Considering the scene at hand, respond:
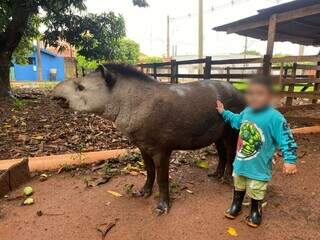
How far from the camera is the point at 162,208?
3.72 meters

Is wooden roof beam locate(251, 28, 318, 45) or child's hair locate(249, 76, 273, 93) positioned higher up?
wooden roof beam locate(251, 28, 318, 45)

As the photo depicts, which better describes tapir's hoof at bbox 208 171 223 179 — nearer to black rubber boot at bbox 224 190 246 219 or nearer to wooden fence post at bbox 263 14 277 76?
black rubber boot at bbox 224 190 246 219

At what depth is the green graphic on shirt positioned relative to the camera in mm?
3203

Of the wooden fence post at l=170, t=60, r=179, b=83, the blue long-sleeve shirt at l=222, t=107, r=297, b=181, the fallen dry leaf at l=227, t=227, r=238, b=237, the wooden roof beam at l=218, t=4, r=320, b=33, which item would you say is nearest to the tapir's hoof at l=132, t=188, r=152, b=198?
the fallen dry leaf at l=227, t=227, r=238, b=237

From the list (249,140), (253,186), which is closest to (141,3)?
(249,140)

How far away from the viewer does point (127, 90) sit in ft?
12.2

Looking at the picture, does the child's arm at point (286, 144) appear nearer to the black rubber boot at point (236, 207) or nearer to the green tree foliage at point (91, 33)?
the black rubber boot at point (236, 207)

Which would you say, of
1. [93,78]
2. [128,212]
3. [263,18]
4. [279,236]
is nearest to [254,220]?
[279,236]

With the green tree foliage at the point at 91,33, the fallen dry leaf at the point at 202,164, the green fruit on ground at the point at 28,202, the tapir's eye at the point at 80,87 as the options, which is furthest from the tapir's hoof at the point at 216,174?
the green tree foliage at the point at 91,33

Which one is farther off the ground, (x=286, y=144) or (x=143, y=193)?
(x=286, y=144)

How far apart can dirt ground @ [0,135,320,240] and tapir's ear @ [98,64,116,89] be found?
1393 mm

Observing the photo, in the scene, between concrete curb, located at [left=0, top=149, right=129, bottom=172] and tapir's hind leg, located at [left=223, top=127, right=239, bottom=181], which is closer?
tapir's hind leg, located at [left=223, top=127, right=239, bottom=181]

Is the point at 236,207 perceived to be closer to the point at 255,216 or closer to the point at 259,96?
the point at 255,216

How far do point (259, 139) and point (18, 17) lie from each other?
34.4ft
